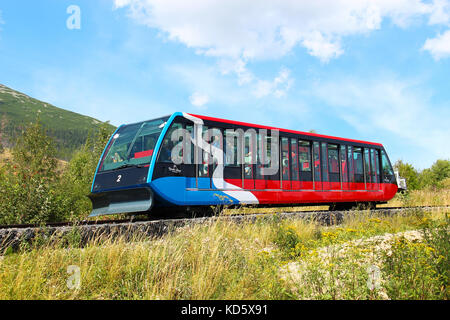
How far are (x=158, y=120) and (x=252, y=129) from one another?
3.08 meters

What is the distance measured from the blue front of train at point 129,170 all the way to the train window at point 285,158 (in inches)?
174

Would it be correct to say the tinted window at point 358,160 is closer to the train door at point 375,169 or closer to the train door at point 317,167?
the train door at point 375,169

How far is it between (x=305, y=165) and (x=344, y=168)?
239cm

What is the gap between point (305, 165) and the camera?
1284 centimetres

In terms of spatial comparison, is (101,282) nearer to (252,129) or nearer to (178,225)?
(178,225)

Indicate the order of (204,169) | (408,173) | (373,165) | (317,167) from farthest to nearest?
(408,173) < (373,165) < (317,167) < (204,169)

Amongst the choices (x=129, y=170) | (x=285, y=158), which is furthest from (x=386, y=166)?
(x=129, y=170)

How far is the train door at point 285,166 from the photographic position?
11.9 m

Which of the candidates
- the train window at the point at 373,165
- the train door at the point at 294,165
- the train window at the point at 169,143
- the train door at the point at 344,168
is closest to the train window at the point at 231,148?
the train window at the point at 169,143

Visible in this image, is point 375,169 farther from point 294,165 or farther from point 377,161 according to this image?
point 294,165

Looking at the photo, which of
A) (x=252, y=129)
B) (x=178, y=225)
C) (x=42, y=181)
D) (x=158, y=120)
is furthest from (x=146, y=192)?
(x=42, y=181)

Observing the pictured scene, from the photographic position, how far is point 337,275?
429cm

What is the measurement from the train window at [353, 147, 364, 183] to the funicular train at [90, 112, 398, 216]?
4.21 ft
